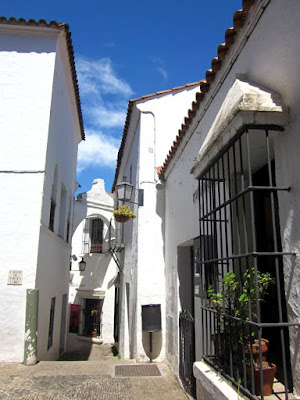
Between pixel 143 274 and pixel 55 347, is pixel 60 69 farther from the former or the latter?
pixel 55 347

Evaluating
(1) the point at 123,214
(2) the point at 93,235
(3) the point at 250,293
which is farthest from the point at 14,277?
(2) the point at 93,235

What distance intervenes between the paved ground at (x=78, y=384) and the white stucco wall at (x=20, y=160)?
30.3 inches

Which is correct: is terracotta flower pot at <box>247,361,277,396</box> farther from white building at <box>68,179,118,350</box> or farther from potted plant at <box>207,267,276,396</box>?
white building at <box>68,179,118,350</box>

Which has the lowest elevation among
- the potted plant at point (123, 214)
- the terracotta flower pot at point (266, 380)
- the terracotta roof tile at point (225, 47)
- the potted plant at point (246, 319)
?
the terracotta flower pot at point (266, 380)

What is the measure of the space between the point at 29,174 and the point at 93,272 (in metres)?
9.12

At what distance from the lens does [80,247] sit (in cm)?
1619

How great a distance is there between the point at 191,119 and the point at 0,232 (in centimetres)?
424

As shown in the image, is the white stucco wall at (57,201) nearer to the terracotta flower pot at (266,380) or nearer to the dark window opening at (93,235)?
the dark window opening at (93,235)

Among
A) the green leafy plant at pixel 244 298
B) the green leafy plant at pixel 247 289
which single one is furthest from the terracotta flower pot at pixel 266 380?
the green leafy plant at pixel 247 289

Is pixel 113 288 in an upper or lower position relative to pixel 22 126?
lower

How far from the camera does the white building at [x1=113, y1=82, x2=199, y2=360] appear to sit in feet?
25.3

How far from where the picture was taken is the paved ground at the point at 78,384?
4750 mm

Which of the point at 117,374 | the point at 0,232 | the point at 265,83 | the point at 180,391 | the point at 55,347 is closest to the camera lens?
the point at 265,83

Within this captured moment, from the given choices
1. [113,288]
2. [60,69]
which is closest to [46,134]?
[60,69]
